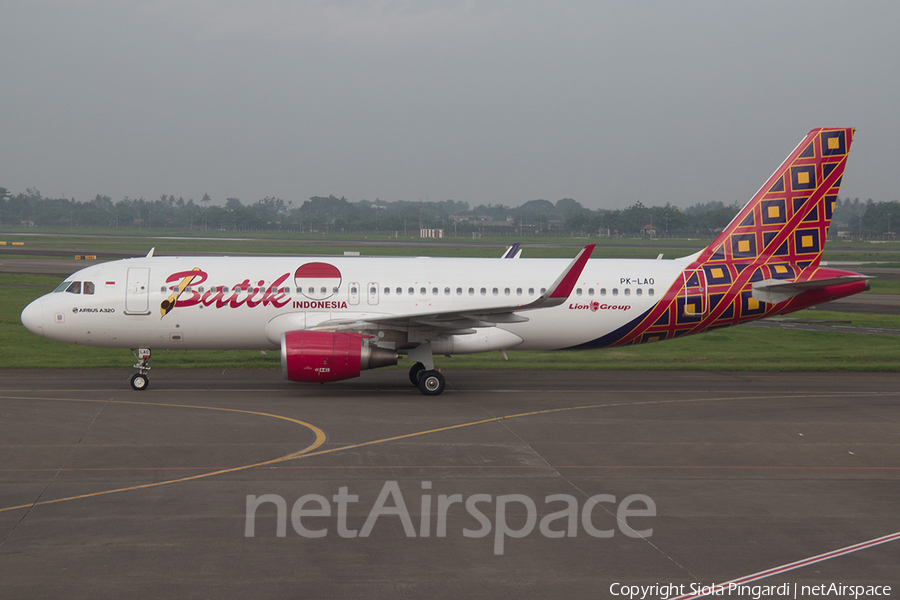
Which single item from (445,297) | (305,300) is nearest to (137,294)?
(305,300)

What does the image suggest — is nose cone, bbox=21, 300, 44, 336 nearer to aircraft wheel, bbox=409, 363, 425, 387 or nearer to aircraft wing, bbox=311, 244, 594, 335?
aircraft wing, bbox=311, 244, 594, 335

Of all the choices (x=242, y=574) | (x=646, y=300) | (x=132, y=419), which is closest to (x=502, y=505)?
(x=242, y=574)

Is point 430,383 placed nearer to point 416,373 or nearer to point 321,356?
point 416,373

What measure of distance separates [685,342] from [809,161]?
14930mm

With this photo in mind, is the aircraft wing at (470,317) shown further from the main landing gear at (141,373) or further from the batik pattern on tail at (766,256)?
the main landing gear at (141,373)

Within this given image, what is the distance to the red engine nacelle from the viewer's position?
22.9 metres

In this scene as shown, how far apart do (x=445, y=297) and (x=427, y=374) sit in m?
2.75

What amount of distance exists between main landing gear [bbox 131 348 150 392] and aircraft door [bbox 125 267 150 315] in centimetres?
134

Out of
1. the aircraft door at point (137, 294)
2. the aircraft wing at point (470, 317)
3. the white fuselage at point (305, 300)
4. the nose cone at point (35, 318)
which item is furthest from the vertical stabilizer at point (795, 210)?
the nose cone at point (35, 318)

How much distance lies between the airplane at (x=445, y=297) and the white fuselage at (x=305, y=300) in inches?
1.5

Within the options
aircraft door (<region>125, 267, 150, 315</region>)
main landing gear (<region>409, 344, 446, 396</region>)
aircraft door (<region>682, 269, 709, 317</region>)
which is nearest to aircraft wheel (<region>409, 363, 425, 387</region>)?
main landing gear (<region>409, 344, 446, 396</region>)

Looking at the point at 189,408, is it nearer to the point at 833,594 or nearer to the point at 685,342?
the point at 833,594

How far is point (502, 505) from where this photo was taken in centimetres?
1387

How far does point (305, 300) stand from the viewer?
2542 cm
